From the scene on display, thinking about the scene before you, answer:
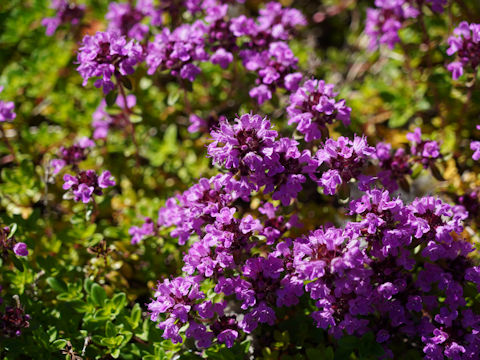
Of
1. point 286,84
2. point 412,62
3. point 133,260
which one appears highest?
point 286,84

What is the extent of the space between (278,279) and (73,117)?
99.9 inches

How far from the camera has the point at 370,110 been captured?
4340 millimetres

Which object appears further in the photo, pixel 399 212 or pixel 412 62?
pixel 412 62

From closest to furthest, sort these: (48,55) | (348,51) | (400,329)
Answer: (400,329)
(48,55)
(348,51)

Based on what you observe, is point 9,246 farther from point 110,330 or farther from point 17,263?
point 110,330

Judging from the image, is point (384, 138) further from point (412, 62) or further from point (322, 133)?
point (322, 133)

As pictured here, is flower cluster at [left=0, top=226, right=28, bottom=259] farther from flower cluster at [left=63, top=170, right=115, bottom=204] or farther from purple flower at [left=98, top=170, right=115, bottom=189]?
purple flower at [left=98, top=170, right=115, bottom=189]

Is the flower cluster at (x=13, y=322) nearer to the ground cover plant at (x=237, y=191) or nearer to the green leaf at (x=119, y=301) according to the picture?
the ground cover plant at (x=237, y=191)

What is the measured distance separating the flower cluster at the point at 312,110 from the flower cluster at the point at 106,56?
3.43 ft

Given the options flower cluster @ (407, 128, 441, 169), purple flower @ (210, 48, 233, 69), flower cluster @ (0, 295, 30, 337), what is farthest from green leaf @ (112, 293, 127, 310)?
flower cluster @ (407, 128, 441, 169)

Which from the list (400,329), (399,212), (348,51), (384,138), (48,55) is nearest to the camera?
(399,212)

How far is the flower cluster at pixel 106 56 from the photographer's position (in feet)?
9.81

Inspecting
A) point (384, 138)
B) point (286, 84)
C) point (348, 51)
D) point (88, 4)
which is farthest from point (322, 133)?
point (88, 4)

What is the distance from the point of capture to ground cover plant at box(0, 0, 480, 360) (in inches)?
99.3
